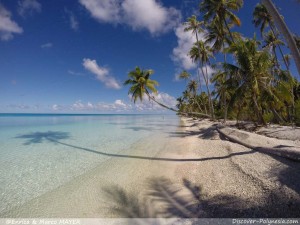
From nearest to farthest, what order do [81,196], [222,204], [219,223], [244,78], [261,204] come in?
1. [219,223]
2. [261,204]
3. [222,204]
4. [81,196]
5. [244,78]

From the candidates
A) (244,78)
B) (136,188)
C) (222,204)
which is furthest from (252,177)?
(244,78)

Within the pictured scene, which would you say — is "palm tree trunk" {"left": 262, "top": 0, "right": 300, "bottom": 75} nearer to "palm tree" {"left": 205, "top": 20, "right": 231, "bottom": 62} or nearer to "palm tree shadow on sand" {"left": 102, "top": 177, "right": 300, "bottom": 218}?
"palm tree shadow on sand" {"left": 102, "top": 177, "right": 300, "bottom": 218}

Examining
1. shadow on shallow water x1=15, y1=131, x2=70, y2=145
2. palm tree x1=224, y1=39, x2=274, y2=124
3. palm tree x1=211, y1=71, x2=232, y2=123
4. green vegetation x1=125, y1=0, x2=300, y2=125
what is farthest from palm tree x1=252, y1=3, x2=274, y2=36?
shadow on shallow water x1=15, y1=131, x2=70, y2=145

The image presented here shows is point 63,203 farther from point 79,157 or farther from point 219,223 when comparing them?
point 79,157

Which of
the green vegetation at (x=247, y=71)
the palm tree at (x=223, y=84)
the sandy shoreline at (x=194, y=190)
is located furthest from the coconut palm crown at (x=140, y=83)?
the sandy shoreline at (x=194, y=190)

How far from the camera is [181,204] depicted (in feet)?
14.6

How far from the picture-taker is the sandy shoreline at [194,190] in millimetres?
3869

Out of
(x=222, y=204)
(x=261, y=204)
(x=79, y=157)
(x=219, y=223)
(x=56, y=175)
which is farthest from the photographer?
(x=79, y=157)

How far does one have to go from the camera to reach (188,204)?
4.41m

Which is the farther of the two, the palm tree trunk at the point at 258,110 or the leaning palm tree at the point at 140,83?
the leaning palm tree at the point at 140,83

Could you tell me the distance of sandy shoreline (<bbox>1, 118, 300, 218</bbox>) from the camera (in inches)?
152

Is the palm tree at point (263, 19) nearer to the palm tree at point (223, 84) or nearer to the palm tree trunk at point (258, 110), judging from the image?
the palm tree at point (223, 84)

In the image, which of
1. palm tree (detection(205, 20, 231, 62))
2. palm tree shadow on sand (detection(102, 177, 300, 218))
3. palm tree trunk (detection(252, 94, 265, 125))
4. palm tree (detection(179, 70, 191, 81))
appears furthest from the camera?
palm tree (detection(179, 70, 191, 81))

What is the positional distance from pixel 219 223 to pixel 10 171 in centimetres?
832
